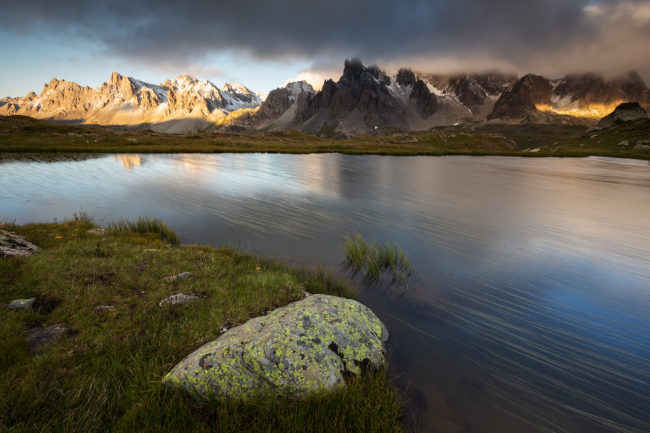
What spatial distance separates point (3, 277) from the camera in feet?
26.4

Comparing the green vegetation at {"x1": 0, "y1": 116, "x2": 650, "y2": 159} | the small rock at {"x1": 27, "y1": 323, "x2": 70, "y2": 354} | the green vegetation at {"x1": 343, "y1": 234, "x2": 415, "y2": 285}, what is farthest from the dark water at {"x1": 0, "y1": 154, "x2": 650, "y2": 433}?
the green vegetation at {"x1": 0, "y1": 116, "x2": 650, "y2": 159}

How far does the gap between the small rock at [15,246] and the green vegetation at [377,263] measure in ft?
40.6

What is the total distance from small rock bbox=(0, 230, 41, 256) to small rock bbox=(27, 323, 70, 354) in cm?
576

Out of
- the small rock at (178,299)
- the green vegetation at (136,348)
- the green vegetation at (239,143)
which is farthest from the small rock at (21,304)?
the green vegetation at (239,143)

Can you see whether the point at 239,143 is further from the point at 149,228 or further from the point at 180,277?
the point at 180,277

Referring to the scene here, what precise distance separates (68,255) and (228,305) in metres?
7.47

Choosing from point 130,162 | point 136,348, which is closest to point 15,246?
point 136,348

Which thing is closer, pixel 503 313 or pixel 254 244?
pixel 503 313

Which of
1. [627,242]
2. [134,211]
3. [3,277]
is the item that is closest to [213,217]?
[134,211]

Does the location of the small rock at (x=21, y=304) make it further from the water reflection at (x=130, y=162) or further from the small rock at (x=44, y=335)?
the water reflection at (x=130, y=162)

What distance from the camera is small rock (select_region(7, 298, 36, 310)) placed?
6.69 m

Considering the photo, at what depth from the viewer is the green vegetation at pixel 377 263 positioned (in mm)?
11602

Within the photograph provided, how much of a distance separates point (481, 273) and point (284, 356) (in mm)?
10197

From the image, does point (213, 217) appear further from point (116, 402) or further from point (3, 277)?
point (116, 402)
